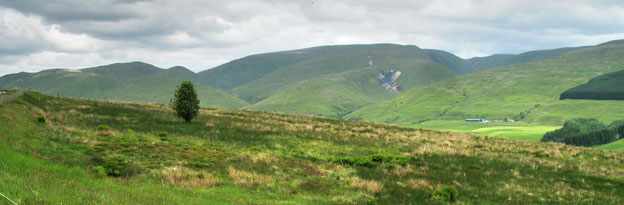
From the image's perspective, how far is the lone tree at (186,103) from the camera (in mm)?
42312

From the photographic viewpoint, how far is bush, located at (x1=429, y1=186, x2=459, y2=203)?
16.9 metres

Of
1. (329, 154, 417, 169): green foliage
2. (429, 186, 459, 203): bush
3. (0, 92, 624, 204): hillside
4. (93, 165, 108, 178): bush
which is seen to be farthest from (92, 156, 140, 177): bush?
(429, 186, 459, 203): bush

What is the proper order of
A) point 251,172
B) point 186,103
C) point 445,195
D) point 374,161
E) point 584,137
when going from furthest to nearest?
point 584,137 < point 186,103 < point 374,161 < point 251,172 < point 445,195

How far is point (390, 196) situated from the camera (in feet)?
56.7

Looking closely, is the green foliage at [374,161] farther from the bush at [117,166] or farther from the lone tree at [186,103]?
the lone tree at [186,103]

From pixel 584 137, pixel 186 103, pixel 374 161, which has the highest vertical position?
pixel 186 103

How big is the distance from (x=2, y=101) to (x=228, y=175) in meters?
27.7

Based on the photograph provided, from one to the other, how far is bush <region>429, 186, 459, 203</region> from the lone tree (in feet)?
103

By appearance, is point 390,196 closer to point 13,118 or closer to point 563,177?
point 563,177

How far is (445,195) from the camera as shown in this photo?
56.1ft

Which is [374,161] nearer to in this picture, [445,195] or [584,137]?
[445,195]

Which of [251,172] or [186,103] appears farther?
[186,103]

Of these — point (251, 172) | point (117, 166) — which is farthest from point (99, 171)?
point (251, 172)

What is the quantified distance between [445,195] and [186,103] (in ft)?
107
